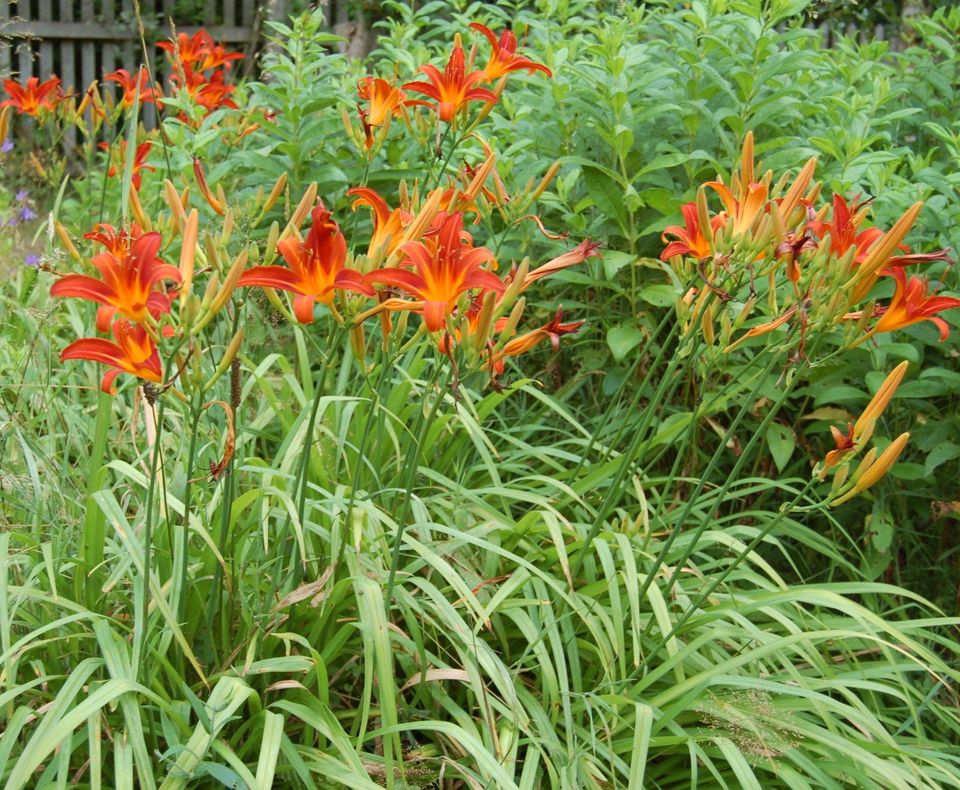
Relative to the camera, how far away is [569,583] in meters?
2.06

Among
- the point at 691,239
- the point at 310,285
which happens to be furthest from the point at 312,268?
the point at 691,239

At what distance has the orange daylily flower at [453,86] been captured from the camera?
83.2 inches

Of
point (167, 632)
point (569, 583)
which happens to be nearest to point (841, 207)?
point (569, 583)

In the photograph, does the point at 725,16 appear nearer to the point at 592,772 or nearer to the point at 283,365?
the point at 283,365

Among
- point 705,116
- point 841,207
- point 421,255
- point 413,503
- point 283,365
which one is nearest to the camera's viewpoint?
point 421,255

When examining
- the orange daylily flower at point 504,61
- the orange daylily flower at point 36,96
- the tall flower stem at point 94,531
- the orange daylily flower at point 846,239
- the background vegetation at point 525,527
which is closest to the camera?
the orange daylily flower at point 846,239

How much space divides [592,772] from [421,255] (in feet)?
3.09

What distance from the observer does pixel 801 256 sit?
5.95 feet

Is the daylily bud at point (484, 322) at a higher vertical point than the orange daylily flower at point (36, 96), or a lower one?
lower

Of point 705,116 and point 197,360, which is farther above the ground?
point 705,116

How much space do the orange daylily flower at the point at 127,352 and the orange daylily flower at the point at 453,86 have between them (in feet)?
2.73

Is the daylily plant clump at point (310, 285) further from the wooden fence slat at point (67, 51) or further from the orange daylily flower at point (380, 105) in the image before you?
the wooden fence slat at point (67, 51)

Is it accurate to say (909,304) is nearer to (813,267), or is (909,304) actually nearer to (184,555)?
(813,267)

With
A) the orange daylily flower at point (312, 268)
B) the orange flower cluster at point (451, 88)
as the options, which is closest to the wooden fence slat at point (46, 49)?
the orange flower cluster at point (451, 88)
